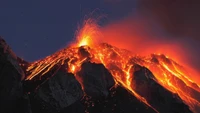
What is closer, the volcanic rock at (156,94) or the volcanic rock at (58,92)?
the volcanic rock at (58,92)

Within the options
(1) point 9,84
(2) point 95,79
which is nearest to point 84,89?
(2) point 95,79

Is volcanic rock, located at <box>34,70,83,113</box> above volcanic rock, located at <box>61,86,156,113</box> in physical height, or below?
above

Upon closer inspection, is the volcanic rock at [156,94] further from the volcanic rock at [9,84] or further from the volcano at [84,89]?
the volcanic rock at [9,84]

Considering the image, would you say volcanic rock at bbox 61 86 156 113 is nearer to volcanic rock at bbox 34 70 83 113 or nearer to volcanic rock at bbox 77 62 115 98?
volcanic rock at bbox 34 70 83 113

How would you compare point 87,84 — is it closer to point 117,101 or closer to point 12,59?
point 117,101

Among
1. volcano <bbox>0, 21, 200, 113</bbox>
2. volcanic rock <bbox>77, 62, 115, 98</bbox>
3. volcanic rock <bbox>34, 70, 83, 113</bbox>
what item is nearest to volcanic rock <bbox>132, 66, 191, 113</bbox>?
volcano <bbox>0, 21, 200, 113</bbox>

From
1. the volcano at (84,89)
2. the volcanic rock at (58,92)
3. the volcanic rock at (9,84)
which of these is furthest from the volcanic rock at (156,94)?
the volcanic rock at (9,84)

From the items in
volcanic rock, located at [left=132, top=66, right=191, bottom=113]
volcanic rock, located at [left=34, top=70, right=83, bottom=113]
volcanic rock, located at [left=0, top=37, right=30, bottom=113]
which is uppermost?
volcanic rock, located at [left=0, top=37, right=30, bottom=113]
